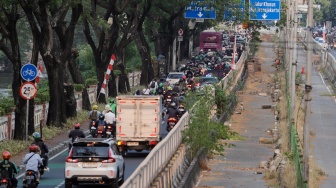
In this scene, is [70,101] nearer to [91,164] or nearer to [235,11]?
[235,11]

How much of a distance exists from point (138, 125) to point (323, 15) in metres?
136

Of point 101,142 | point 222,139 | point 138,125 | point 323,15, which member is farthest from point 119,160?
point 323,15

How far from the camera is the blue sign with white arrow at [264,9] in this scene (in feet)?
210

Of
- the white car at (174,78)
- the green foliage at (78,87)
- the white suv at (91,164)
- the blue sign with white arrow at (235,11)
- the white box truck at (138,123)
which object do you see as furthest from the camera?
the white car at (174,78)

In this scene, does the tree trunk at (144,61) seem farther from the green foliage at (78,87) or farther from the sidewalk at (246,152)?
the green foliage at (78,87)

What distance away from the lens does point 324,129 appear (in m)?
55.1

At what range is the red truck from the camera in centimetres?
11356

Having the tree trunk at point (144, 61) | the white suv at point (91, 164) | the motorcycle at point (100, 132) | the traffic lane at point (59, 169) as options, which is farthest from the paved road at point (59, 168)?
the tree trunk at point (144, 61)

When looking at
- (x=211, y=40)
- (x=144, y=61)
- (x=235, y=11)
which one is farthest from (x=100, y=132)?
(x=211, y=40)

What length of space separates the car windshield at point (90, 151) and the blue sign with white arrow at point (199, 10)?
1417 inches

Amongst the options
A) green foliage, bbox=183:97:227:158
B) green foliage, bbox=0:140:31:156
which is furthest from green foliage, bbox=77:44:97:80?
green foliage, bbox=183:97:227:158

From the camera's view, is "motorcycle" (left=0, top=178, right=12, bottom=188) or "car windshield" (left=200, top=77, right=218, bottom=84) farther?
"car windshield" (left=200, top=77, right=218, bottom=84)

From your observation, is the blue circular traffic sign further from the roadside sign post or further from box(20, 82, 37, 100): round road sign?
box(20, 82, 37, 100): round road sign

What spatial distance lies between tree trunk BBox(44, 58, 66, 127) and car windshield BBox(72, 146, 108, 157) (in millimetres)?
14998
